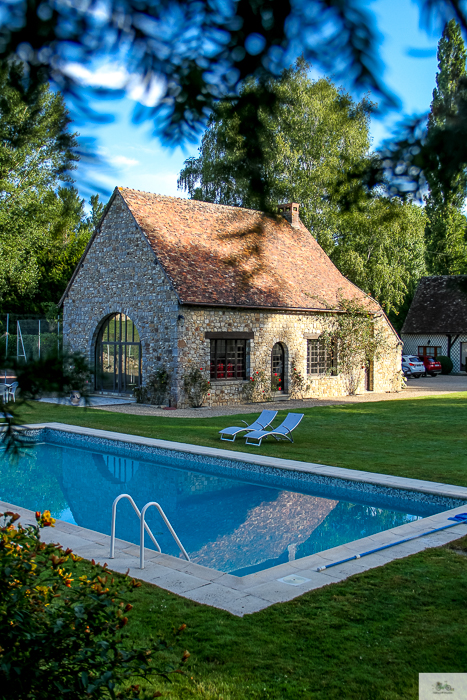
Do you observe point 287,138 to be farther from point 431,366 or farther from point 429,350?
point 429,350

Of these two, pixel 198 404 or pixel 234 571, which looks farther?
pixel 198 404

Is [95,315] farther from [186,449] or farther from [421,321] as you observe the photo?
[421,321]

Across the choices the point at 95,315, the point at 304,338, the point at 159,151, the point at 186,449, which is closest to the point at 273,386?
the point at 304,338

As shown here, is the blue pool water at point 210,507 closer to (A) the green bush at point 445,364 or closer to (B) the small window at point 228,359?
(B) the small window at point 228,359

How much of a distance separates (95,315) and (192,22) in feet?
72.3

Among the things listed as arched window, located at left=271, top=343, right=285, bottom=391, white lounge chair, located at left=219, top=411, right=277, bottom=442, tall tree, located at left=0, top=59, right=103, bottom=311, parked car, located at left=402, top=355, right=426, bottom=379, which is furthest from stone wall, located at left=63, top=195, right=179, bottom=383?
parked car, located at left=402, top=355, right=426, bottom=379

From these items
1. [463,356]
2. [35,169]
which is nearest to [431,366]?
[463,356]

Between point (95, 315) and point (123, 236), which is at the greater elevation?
point (123, 236)

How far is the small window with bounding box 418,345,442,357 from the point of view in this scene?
42031 millimetres

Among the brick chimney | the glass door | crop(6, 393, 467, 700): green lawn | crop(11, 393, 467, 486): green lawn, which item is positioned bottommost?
crop(6, 393, 467, 700): green lawn

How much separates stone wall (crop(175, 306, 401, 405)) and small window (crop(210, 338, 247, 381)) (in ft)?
0.80

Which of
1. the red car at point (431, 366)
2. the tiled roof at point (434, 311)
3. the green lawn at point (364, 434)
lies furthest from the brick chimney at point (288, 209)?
the tiled roof at point (434, 311)

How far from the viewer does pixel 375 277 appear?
32.7 m

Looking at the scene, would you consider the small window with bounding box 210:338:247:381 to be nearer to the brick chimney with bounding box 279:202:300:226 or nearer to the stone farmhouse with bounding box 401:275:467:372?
the brick chimney with bounding box 279:202:300:226
